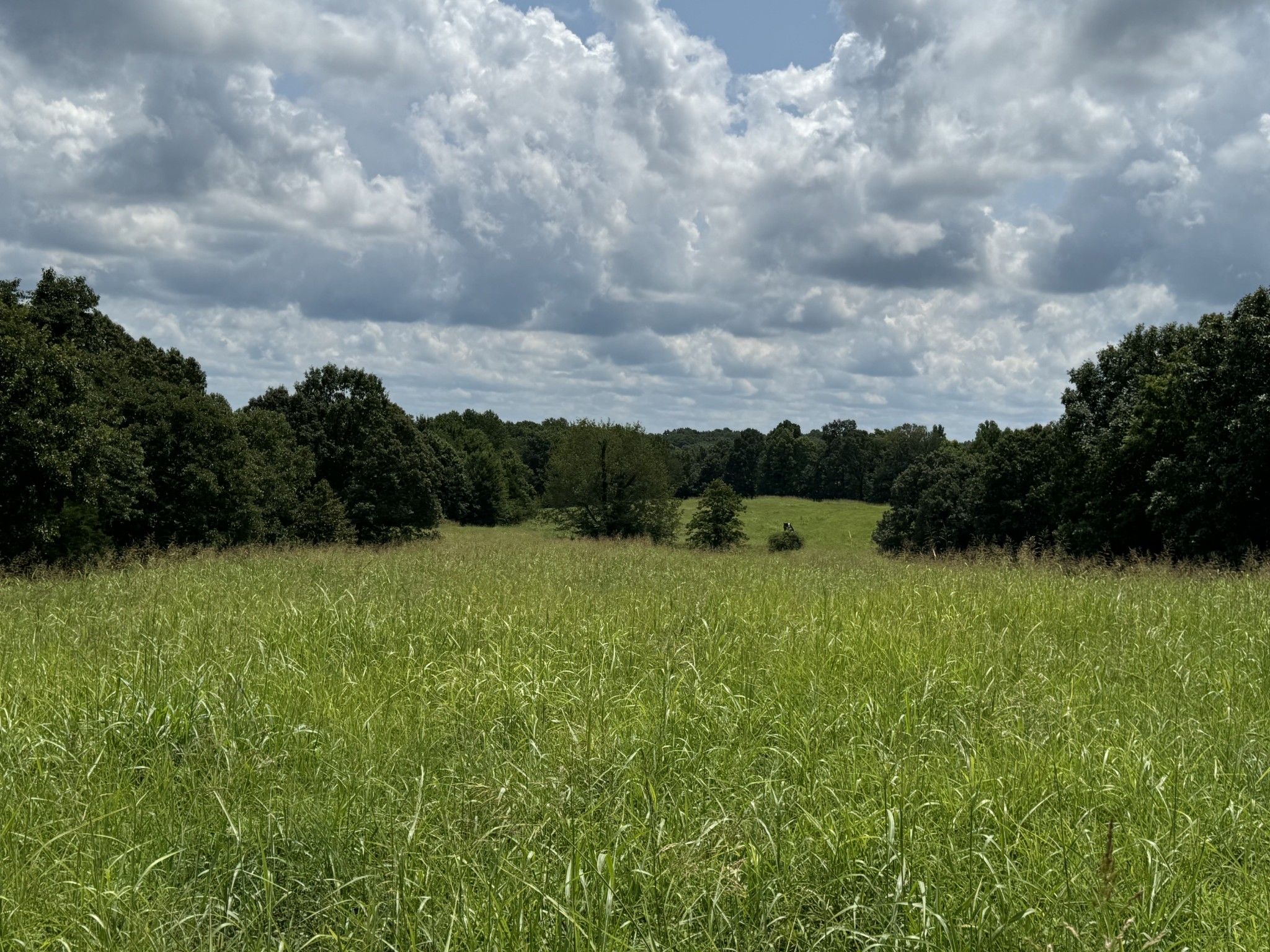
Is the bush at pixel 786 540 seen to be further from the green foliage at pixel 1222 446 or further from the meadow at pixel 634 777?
the meadow at pixel 634 777

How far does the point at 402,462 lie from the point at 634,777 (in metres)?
42.1

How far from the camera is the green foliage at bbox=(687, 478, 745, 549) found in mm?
51688

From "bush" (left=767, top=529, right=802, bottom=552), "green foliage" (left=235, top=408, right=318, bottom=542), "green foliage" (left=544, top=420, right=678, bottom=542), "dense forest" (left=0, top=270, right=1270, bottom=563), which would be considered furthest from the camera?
"bush" (left=767, top=529, right=802, bottom=552)

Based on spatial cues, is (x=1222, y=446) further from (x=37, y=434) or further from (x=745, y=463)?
(x=745, y=463)

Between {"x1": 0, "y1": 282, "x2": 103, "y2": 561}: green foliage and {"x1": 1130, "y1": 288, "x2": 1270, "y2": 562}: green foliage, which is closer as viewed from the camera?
{"x1": 0, "y1": 282, "x2": 103, "y2": 561}: green foliage

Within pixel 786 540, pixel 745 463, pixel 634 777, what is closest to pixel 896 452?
pixel 745 463

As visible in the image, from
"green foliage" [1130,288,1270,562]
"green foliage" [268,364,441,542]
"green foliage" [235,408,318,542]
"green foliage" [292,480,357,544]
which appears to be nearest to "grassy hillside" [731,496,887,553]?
"green foliage" [268,364,441,542]

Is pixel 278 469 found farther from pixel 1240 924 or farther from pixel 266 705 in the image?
pixel 1240 924

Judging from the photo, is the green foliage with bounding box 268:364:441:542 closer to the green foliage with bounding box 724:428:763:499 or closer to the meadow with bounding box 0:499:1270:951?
the meadow with bounding box 0:499:1270:951

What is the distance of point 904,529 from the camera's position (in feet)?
200

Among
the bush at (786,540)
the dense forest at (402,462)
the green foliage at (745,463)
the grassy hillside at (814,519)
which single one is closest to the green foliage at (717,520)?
the dense forest at (402,462)

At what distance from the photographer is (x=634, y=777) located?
13.9ft

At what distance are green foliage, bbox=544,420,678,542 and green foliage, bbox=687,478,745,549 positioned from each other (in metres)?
4.44

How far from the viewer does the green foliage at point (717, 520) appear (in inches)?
2035
